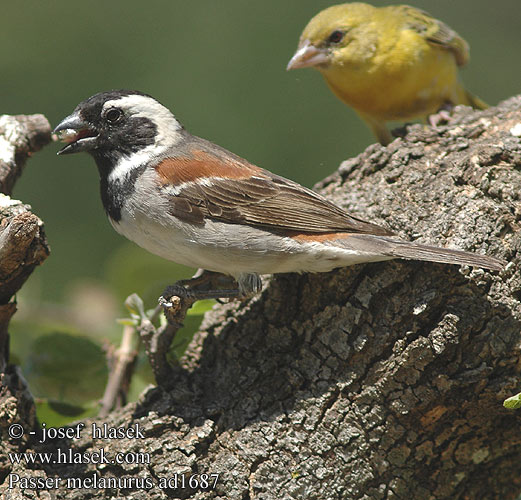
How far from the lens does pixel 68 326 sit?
372 cm

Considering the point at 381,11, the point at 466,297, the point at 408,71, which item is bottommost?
the point at 466,297

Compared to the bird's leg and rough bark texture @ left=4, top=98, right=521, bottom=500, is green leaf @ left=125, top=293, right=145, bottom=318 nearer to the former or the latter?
the bird's leg

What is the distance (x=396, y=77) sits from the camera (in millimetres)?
4336

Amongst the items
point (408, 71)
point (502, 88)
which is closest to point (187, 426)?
point (408, 71)

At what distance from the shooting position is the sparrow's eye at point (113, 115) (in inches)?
128

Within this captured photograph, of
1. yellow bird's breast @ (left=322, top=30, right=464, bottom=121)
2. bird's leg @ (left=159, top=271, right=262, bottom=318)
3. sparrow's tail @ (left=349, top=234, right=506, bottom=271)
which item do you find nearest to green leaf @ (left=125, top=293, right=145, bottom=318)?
bird's leg @ (left=159, top=271, right=262, bottom=318)

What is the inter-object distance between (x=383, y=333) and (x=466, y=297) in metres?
0.33

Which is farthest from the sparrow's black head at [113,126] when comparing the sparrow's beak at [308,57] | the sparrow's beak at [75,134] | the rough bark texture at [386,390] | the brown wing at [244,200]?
the sparrow's beak at [308,57]

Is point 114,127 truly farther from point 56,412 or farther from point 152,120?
point 56,412

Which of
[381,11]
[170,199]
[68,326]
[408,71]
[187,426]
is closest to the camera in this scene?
[187,426]

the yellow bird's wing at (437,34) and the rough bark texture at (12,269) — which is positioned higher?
the yellow bird's wing at (437,34)

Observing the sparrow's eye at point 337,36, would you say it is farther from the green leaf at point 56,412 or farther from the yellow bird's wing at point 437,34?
the green leaf at point 56,412

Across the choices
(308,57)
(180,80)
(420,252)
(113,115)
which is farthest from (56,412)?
(180,80)

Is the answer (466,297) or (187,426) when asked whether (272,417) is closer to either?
(187,426)
